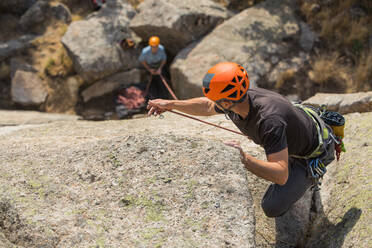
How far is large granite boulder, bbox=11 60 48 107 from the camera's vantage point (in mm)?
10836

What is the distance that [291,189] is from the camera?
12.0 feet

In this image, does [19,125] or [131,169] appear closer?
[131,169]

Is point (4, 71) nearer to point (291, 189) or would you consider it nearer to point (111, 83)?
point (111, 83)

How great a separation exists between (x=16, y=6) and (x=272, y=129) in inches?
539

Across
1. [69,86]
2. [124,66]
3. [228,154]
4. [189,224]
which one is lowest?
[69,86]

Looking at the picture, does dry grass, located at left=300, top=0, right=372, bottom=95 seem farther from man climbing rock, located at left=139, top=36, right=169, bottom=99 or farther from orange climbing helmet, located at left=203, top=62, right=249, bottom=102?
orange climbing helmet, located at left=203, top=62, right=249, bottom=102

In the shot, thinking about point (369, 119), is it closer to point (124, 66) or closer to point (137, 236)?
point (137, 236)

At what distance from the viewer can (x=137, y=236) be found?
104 inches

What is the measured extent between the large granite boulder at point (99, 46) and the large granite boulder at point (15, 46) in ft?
8.32

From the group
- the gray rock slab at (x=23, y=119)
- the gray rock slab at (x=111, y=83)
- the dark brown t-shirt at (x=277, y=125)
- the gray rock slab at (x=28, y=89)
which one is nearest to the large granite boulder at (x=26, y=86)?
the gray rock slab at (x=28, y=89)

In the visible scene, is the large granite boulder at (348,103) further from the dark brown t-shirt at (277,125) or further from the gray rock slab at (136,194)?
the gray rock slab at (136,194)

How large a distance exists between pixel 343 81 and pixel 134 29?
674cm

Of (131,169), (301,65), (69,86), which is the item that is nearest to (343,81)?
(301,65)

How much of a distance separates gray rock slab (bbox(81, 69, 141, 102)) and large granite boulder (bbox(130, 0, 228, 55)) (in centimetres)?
151
